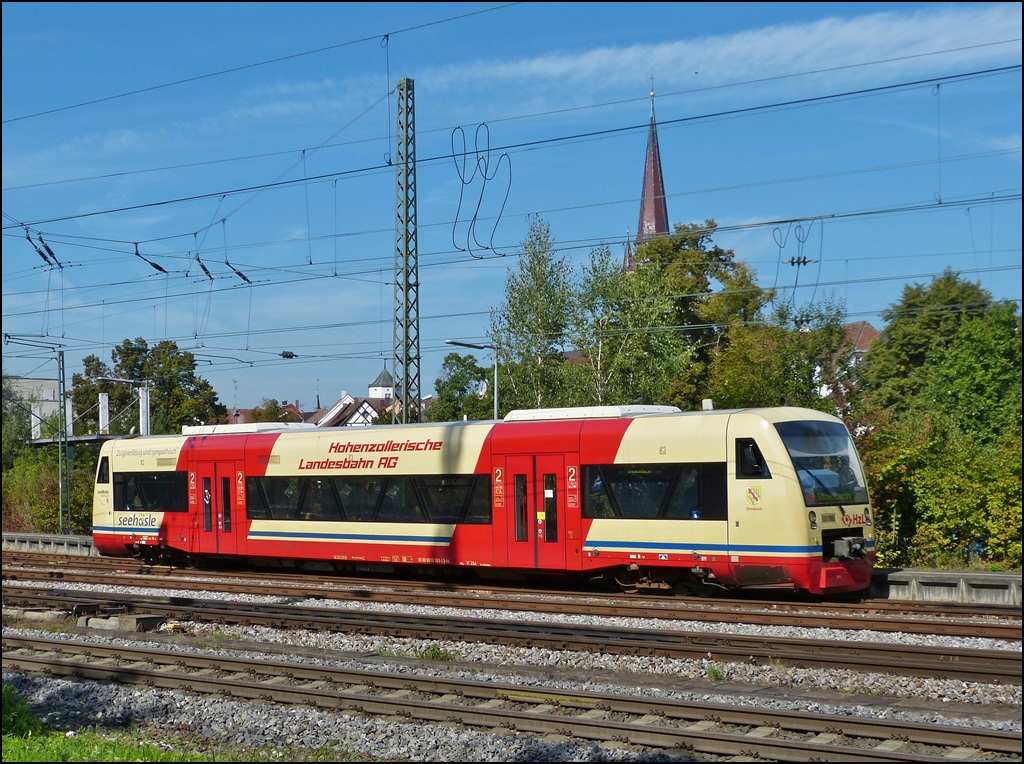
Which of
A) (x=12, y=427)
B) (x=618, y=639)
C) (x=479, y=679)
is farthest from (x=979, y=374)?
(x=12, y=427)

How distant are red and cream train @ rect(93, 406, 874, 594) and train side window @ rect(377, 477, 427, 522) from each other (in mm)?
26

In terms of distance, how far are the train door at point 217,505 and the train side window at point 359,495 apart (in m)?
2.90

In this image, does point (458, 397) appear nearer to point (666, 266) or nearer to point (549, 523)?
point (666, 266)

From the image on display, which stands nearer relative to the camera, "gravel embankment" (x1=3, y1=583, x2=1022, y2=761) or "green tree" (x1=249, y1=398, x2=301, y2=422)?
"gravel embankment" (x1=3, y1=583, x2=1022, y2=761)

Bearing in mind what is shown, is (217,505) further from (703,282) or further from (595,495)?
(703,282)

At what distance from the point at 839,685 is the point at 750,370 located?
1587 centimetres

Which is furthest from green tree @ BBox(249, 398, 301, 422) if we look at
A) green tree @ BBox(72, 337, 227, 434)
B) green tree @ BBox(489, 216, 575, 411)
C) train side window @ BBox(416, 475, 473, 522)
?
train side window @ BBox(416, 475, 473, 522)

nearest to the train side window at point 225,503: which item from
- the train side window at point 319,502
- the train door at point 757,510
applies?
the train side window at point 319,502

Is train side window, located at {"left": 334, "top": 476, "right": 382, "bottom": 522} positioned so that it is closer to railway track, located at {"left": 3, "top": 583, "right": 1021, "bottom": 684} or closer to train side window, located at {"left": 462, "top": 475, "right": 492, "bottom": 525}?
train side window, located at {"left": 462, "top": 475, "right": 492, "bottom": 525}

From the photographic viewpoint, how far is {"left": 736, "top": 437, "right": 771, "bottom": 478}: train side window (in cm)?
1545

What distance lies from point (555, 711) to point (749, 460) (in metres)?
7.22

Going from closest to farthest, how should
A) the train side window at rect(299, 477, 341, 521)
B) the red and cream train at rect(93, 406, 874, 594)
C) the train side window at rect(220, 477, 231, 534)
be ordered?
the red and cream train at rect(93, 406, 874, 594)
the train side window at rect(299, 477, 341, 521)
the train side window at rect(220, 477, 231, 534)

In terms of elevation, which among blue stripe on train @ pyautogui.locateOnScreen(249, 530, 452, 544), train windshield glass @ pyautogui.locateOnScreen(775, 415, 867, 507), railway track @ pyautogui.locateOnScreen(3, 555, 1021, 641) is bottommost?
railway track @ pyautogui.locateOnScreen(3, 555, 1021, 641)

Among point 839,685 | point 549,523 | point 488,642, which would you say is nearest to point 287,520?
point 549,523
